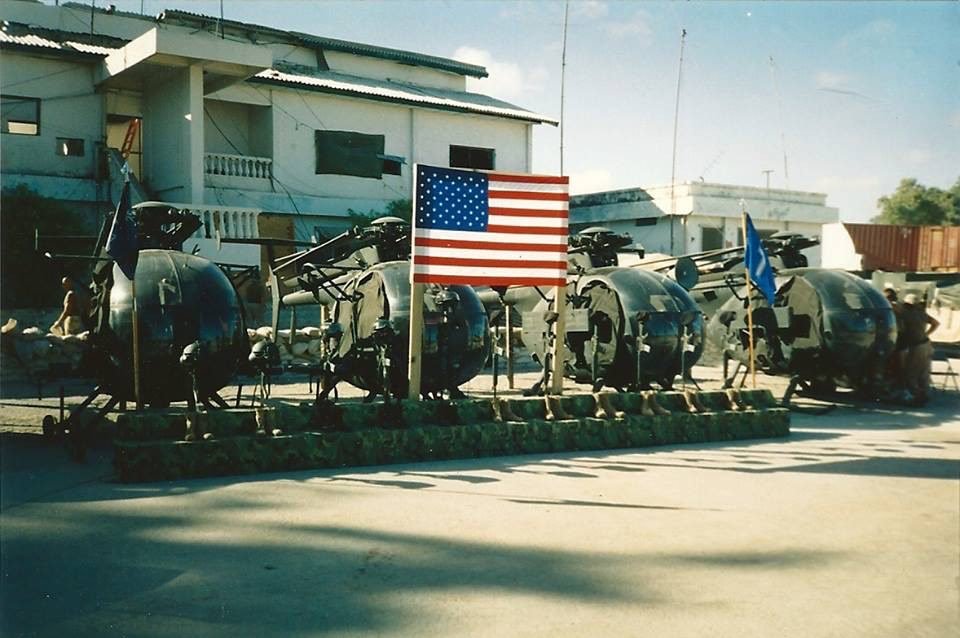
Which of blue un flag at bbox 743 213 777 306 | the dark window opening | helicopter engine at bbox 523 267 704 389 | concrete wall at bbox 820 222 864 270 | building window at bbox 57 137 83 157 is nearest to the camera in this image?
blue un flag at bbox 743 213 777 306

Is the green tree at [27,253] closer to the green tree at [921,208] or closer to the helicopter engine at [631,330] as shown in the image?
the helicopter engine at [631,330]

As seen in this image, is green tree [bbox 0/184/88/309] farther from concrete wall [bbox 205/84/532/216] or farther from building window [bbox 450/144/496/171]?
building window [bbox 450/144/496/171]

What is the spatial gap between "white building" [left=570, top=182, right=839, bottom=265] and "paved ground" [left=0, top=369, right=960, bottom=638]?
85.3 feet

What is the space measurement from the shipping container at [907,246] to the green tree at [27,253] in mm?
29274

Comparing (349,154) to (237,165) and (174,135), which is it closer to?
(237,165)

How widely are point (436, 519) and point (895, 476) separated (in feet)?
16.6

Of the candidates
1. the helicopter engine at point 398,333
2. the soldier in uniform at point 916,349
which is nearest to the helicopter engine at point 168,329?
the helicopter engine at point 398,333

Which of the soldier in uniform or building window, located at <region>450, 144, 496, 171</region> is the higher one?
building window, located at <region>450, 144, 496, 171</region>

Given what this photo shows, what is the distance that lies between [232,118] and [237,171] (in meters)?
2.28

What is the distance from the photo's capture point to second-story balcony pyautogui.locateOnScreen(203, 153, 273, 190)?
76.0 ft

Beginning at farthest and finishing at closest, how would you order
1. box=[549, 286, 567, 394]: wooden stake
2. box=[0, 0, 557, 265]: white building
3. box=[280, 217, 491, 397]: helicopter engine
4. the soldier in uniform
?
1. box=[0, 0, 557, 265]: white building
2. the soldier in uniform
3. box=[280, 217, 491, 397]: helicopter engine
4. box=[549, 286, 567, 394]: wooden stake

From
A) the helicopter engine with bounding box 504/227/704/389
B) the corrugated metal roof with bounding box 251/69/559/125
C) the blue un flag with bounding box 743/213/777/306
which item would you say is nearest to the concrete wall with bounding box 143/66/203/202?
the corrugated metal roof with bounding box 251/69/559/125

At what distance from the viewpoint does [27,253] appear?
18719 mm

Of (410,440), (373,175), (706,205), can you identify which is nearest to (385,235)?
(410,440)
